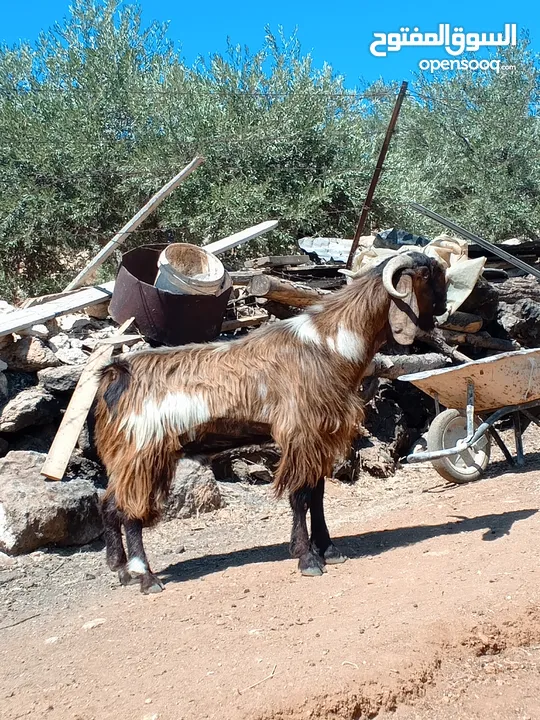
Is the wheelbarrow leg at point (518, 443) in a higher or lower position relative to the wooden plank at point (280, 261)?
lower

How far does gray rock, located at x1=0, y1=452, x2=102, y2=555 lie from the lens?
6.23 meters

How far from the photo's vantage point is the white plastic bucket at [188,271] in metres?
7.68

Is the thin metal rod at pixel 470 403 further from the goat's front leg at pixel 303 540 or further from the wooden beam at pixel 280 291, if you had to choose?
the goat's front leg at pixel 303 540

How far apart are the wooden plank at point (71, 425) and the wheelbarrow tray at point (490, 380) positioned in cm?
278

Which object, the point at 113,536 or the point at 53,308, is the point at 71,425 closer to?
the point at 113,536

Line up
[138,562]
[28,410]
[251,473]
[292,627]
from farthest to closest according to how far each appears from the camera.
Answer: [251,473]
[28,410]
[138,562]
[292,627]

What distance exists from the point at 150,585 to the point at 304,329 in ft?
6.75

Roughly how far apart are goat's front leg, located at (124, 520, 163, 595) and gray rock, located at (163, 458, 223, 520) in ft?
5.10

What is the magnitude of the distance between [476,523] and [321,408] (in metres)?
1.69

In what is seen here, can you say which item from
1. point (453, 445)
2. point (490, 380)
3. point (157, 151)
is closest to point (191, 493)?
point (453, 445)

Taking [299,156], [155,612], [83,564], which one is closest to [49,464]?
[83,564]

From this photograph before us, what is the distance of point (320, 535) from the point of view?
5734 millimetres

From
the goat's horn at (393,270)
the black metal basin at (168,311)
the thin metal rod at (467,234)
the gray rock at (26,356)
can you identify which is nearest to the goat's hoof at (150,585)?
the goat's horn at (393,270)

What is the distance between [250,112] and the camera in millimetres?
14633
